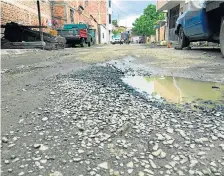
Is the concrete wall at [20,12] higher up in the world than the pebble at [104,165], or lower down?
higher up

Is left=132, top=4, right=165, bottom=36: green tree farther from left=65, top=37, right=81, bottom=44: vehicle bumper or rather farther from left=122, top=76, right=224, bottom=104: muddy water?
left=122, top=76, right=224, bottom=104: muddy water

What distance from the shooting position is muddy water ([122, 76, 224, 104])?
230 centimetres

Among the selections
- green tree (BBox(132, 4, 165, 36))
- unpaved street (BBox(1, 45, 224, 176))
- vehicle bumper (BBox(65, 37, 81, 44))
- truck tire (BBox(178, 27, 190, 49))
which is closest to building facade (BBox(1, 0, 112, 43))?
vehicle bumper (BBox(65, 37, 81, 44))

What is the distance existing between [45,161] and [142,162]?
0.52 meters

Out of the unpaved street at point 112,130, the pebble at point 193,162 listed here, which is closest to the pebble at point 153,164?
the unpaved street at point 112,130

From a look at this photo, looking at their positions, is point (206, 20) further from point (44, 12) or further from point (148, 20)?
point (148, 20)

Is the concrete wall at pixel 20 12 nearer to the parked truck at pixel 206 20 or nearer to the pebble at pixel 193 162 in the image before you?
the parked truck at pixel 206 20

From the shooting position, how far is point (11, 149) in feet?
4.37

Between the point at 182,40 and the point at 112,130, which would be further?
the point at 182,40

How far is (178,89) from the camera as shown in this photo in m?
2.73

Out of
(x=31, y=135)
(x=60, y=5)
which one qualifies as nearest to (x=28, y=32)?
(x=31, y=135)

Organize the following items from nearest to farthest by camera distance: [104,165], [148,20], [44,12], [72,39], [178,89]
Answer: [104,165] < [178,89] < [72,39] < [44,12] < [148,20]

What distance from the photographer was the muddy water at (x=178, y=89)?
7.55ft

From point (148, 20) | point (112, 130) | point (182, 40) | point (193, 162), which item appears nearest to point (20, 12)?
point (182, 40)
